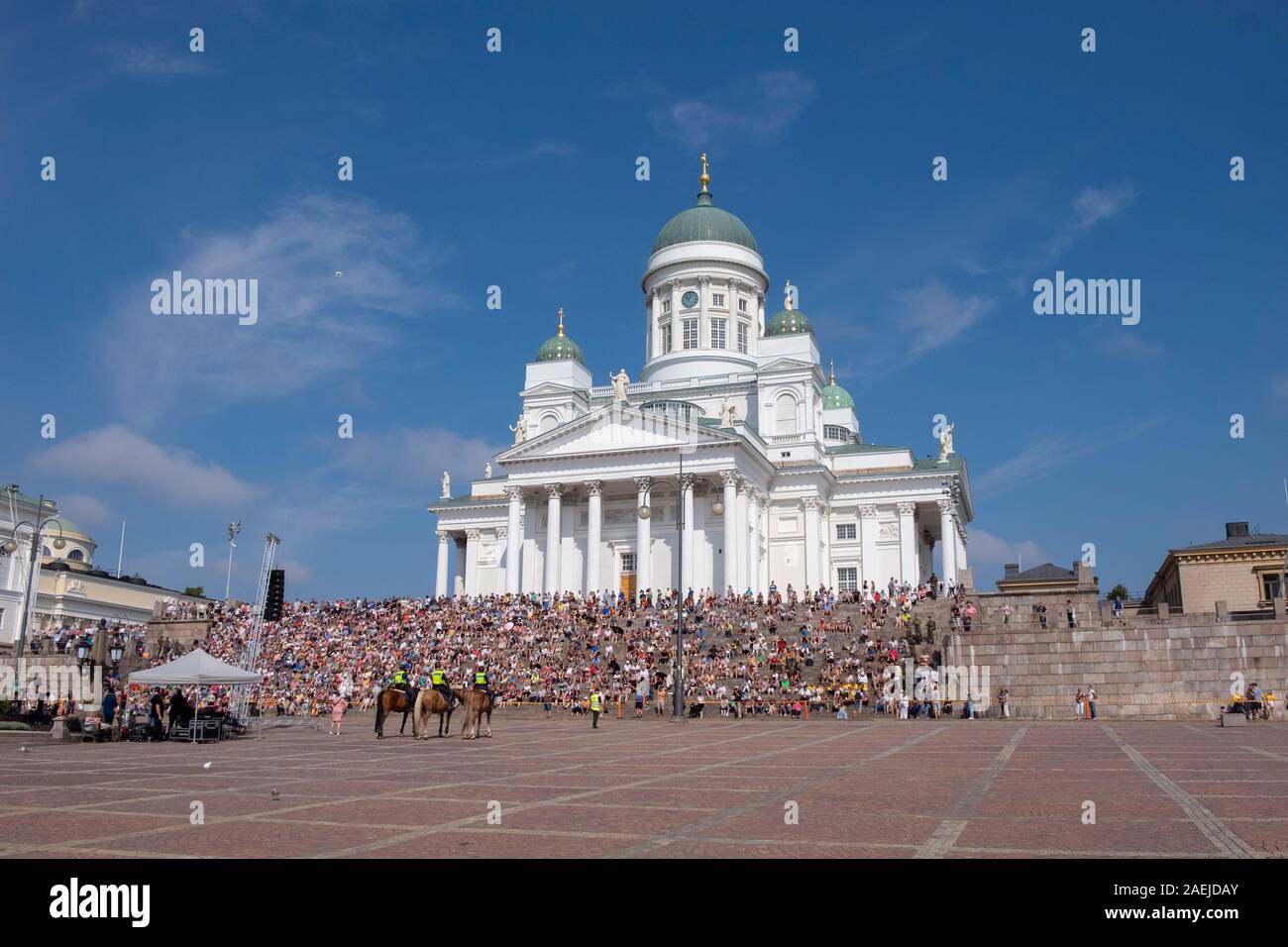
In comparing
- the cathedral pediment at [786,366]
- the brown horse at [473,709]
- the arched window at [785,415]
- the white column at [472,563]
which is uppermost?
the cathedral pediment at [786,366]

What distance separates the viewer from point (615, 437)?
61.5 meters

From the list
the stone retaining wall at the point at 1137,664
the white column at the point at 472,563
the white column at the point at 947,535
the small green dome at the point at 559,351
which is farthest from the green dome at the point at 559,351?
the stone retaining wall at the point at 1137,664

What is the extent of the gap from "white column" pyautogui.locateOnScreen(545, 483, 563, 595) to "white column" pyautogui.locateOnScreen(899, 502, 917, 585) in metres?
21.5

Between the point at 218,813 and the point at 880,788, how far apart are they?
7846mm

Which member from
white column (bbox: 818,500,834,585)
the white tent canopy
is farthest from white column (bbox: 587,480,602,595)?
the white tent canopy

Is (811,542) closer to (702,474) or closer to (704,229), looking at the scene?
(702,474)

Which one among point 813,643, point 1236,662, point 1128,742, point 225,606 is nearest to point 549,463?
point 225,606

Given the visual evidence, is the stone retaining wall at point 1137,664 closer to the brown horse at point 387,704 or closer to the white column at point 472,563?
the brown horse at point 387,704

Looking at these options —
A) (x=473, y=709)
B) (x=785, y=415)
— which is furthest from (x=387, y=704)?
(x=785, y=415)

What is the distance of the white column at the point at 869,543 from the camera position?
66.3 meters

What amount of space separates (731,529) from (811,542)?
27.0ft

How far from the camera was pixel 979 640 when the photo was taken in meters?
38.0

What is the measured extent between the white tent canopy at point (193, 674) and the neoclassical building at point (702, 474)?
24.8 metres
